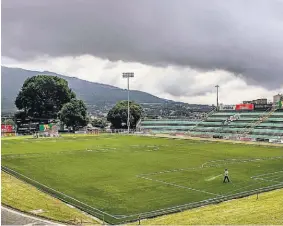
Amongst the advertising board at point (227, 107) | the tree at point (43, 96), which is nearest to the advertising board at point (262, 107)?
the advertising board at point (227, 107)

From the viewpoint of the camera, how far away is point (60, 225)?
1403cm

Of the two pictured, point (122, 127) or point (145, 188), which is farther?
point (122, 127)

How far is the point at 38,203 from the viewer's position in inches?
696

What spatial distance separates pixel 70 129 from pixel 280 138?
42128 mm

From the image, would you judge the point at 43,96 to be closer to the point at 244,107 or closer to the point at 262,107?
the point at 244,107

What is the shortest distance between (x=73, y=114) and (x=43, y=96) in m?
11.5

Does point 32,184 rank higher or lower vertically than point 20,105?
lower

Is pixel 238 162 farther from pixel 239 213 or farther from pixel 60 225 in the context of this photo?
pixel 60 225

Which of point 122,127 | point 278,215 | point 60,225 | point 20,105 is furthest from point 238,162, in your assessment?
point 20,105

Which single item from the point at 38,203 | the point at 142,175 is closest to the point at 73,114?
the point at 142,175

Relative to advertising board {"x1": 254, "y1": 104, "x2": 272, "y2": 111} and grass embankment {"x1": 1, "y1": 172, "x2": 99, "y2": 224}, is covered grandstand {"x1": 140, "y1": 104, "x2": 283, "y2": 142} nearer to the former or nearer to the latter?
advertising board {"x1": 254, "y1": 104, "x2": 272, "y2": 111}

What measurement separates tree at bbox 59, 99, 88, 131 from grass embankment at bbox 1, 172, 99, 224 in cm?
5416

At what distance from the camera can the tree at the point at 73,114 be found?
75750 millimetres

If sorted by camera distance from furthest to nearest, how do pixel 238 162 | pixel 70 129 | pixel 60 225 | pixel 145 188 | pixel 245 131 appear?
1. pixel 70 129
2. pixel 245 131
3. pixel 238 162
4. pixel 145 188
5. pixel 60 225
